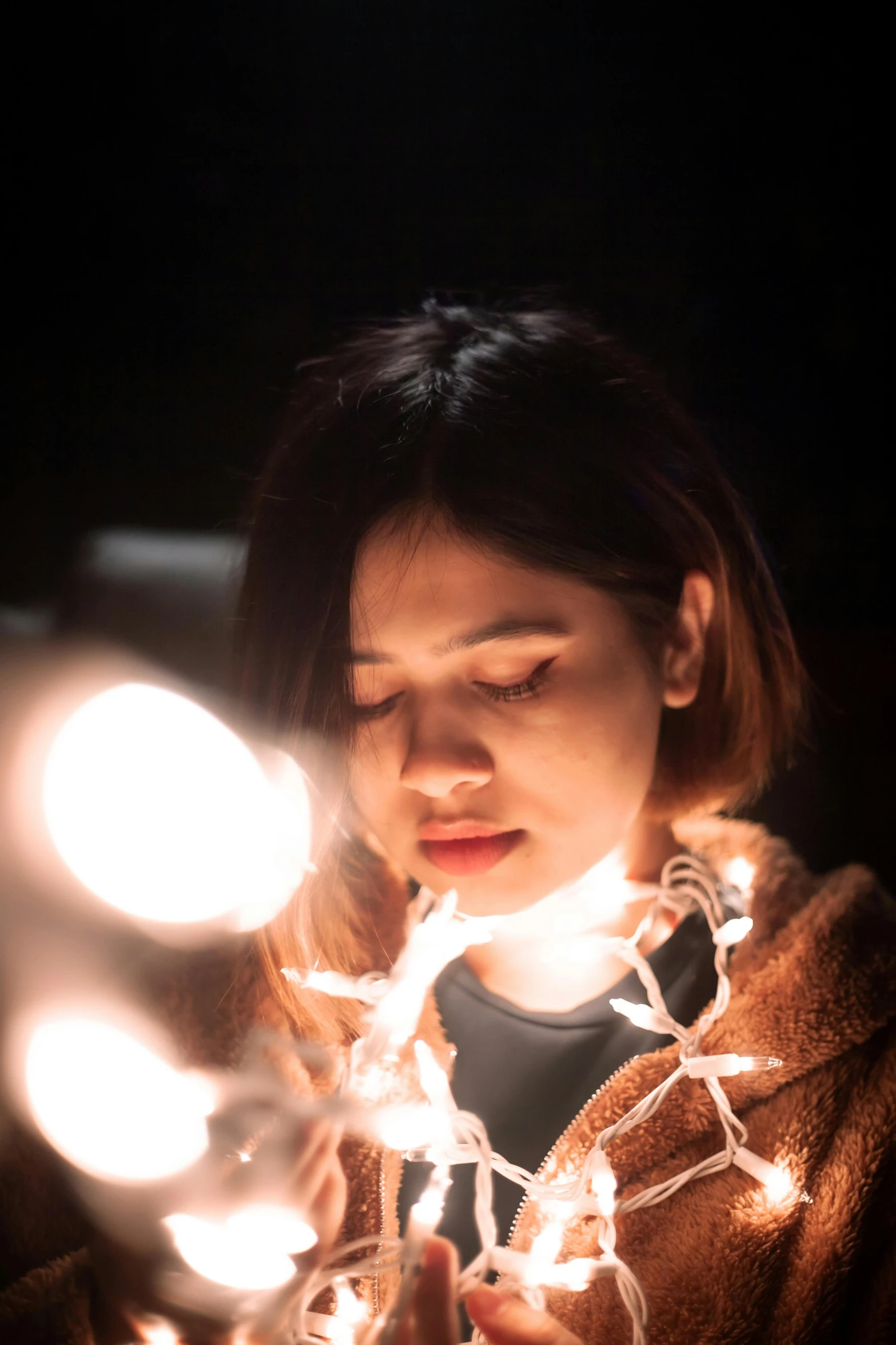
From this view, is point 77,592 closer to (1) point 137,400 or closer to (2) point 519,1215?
(1) point 137,400

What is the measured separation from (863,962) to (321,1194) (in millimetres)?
398

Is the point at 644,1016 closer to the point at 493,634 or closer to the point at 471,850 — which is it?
the point at 471,850

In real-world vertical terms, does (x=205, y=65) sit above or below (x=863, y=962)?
above

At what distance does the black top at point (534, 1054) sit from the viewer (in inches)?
26.7

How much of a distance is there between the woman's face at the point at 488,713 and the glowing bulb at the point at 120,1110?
8.2 inches

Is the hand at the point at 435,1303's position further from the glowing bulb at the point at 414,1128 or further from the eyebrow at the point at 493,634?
the eyebrow at the point at 493,634

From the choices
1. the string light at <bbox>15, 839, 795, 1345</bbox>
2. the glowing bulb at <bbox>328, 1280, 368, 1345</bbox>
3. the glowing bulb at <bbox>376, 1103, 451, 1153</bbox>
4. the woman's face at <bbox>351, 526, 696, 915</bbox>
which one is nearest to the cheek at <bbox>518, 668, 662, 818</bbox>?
the woman's face at <bbox>351, 526, 696, 915</bbox>

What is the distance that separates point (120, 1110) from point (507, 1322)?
24 cm

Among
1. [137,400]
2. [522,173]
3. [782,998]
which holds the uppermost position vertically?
[522,173]

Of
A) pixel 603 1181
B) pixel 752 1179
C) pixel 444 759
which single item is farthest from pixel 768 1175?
pixel 444 759

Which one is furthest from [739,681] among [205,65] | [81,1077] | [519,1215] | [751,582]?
[205,65]

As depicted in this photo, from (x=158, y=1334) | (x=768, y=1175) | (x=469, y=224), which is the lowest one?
(x=158, y=1334)

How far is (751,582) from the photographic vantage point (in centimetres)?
77

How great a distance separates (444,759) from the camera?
59 centimetres
